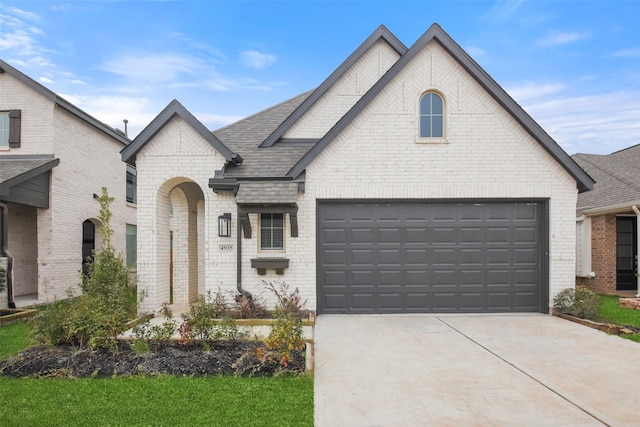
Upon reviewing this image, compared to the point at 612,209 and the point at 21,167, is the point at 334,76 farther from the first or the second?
the point at 612,209

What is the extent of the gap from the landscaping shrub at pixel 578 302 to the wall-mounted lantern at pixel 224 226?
8.19 metres

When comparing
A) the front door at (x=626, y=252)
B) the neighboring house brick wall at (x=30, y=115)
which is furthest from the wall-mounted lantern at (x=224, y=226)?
the front door at (x=626, y=252)

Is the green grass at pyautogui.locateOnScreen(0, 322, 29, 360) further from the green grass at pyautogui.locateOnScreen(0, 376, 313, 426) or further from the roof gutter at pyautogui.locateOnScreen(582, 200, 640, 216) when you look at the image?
the roof gutter at pyautogui.locateOnScreen(582, 200, 640, 216)

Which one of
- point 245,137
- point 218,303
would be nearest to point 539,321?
point 218,303

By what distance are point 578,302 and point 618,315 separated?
4.89 ft

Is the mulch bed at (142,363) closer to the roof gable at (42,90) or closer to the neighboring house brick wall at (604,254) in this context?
the roof gable at (42,90)

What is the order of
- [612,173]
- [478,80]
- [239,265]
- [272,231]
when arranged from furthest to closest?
[612,173], [272,231], [478,80], [239,265]

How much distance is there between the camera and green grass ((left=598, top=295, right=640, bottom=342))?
8430 millimetres

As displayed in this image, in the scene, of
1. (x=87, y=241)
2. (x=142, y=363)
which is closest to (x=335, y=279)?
(x=142, y=363)

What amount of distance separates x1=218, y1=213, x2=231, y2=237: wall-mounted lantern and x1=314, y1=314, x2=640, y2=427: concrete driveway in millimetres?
3236

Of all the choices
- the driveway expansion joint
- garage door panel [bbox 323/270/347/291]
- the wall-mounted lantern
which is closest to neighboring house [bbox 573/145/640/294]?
the driveway expansion joint

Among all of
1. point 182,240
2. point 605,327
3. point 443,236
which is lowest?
point 605,327

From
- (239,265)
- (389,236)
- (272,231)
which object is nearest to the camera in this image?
(239,265)

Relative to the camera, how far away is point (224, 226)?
9.25 meters
